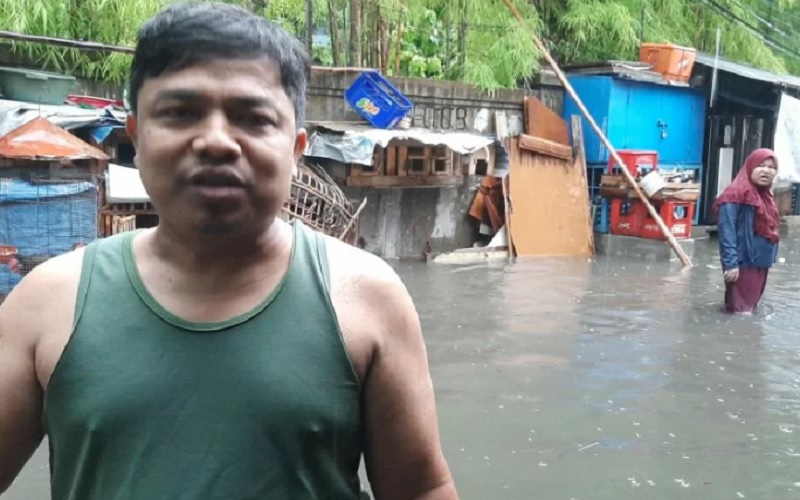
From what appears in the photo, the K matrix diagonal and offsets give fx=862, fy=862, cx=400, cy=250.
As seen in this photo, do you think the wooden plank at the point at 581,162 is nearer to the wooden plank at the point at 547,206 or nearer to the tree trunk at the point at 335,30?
the wooden plank at the point at 547,206

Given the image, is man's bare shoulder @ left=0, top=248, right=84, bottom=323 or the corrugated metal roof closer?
man's bare shoulder @ left=0, top=248, right=84, bottom=323

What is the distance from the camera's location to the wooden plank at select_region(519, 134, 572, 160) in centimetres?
1207

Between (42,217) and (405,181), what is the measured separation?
528 cm

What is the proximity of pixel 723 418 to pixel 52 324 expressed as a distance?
15.4ft

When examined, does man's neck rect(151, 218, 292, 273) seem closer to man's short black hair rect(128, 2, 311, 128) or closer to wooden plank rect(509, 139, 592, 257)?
man's short black hair rect(128, 2, 311, 128)

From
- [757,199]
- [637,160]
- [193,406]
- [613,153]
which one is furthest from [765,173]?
[193,406]

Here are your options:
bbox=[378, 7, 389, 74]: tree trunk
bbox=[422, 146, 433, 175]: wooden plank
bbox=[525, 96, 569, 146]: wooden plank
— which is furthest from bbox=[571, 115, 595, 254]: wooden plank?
bbox=[378, 7, 389, 74]: tree trunk

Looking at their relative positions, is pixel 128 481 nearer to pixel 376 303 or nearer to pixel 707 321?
pixel 376 303

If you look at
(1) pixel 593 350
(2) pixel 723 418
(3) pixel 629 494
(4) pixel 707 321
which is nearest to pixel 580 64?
(4) pixel 707 321

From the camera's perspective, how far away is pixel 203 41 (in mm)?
1261

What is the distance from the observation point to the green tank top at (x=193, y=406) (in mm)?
1225

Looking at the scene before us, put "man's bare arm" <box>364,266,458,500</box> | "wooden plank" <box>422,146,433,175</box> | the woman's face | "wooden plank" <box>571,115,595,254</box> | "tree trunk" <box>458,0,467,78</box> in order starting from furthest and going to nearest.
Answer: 1. "tree trunk" <box>458,0,467,78</box>
2. "wooden plank" <box>571,115,595,254</box>
3. "wooden plank" <box>422,146,433,175</box>
4. the woman's face
5. "man's bare arm" <box>364,266,458,500</box>

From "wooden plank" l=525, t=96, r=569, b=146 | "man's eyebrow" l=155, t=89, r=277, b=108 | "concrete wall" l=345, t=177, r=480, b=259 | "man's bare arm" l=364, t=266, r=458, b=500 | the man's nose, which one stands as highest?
"wooden plank" l=525, t=96, r=569, b=146

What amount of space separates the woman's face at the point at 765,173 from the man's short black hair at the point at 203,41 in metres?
7.42
